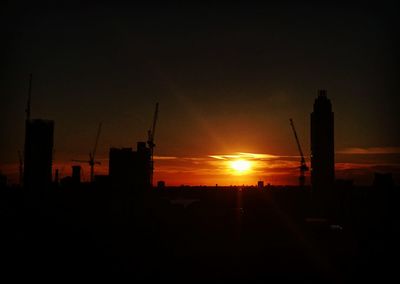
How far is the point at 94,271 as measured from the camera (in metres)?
75.9

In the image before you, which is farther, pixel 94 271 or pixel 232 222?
pixel 232 222

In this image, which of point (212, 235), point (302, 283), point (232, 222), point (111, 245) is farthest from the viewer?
point (232, 222)

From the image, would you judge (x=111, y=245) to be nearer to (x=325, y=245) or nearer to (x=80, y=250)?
(x=80, y=250)

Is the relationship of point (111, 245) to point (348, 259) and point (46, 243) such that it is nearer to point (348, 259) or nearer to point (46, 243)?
point (46, 243)

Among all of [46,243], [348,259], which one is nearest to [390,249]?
[348,259]

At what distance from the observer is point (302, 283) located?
63.8 metres

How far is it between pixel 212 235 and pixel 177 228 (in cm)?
2488

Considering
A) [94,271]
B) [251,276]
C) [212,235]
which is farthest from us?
[212,235]

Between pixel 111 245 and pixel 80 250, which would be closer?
pixel 80 250

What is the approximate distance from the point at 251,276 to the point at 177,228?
87616 millimetres

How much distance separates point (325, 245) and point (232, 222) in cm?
4853

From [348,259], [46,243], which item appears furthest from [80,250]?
[348,259]

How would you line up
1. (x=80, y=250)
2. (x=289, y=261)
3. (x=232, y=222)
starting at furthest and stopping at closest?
(x=232, y=222) → (x=80, y=250) → (x=289, y=261)

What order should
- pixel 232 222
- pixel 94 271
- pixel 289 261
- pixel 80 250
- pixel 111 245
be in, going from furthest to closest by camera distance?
1. pixel 232 222
2. pixel 111 245
3. pixel 80 250
4. pixel 289 261
5. pixel 94 271
